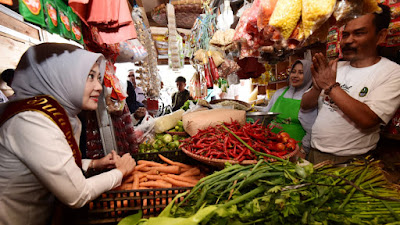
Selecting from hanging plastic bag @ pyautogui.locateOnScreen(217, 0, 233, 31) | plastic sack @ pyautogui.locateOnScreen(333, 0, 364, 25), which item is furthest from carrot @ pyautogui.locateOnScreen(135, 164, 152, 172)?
hanging plastic bag @ pyautogui.locateOnScreen(217, 0, 233, 31)

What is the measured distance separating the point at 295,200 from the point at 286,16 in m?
1.46

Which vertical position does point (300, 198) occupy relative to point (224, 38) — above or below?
below

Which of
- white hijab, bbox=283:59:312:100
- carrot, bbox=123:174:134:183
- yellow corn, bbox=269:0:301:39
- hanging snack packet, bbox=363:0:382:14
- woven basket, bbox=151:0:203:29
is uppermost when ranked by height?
woven basket, bbox=151:0:203:29

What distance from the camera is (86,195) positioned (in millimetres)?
1060

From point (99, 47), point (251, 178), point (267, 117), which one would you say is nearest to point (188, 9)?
point (99, 47)

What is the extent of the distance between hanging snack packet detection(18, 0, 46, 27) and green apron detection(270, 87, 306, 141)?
3431 millimetres

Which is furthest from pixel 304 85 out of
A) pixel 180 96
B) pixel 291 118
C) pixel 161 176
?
pixel 180 96

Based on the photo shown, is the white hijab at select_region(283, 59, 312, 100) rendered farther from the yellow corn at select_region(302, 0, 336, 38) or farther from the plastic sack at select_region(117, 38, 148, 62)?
the plastic sack at select_region(117, 38, 148, 62)

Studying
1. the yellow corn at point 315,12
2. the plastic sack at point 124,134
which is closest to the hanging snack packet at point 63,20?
the plastic sack at point 124,134

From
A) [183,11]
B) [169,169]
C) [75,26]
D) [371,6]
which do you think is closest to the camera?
[371,6]

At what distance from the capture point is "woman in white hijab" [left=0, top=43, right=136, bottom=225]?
967 mm

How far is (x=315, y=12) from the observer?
4.22ft

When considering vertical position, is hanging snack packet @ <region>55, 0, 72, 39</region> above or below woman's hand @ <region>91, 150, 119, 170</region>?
above

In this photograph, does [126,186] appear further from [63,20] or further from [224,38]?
[224,38]
